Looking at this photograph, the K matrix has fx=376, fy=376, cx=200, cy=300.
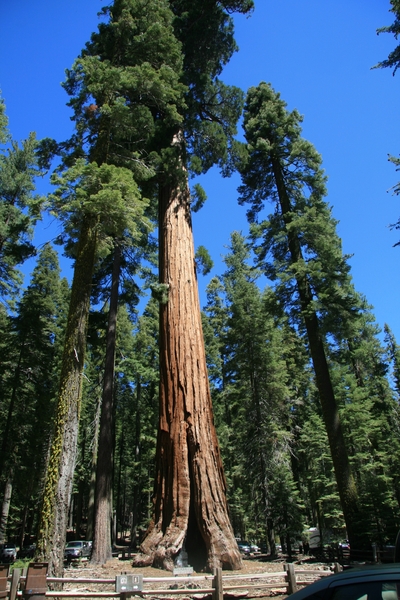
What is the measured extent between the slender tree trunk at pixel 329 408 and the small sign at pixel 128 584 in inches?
342

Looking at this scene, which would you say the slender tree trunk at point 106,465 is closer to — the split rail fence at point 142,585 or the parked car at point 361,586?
the split rail fence at point 142,585

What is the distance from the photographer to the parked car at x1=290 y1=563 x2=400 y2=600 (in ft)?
6.97

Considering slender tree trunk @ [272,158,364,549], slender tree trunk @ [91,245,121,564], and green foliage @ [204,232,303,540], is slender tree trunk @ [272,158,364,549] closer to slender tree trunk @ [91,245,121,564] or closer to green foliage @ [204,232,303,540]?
green foliage @ [204,232,303,540]

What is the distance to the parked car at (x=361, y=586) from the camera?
2123mm

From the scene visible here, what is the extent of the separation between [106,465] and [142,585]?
8298 mm

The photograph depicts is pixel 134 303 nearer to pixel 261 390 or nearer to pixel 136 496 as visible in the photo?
pixel 261 390

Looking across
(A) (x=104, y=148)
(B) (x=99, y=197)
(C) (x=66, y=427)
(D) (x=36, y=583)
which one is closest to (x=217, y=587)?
(D) (x=36, y=583)

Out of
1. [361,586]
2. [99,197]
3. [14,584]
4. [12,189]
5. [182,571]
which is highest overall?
[12,189]

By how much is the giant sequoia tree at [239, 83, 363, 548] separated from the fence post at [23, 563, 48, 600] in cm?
935

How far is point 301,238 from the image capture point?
14492 mm

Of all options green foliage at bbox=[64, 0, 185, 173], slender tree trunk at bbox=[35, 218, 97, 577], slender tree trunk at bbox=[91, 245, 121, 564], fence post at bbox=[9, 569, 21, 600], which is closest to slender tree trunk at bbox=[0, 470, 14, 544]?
slender tree trunk at bbox=[91, 245, 121, 564]

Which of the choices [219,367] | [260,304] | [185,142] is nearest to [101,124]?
[185,142]

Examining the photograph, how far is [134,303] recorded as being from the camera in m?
16.2

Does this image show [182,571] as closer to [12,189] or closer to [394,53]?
[394,53]
